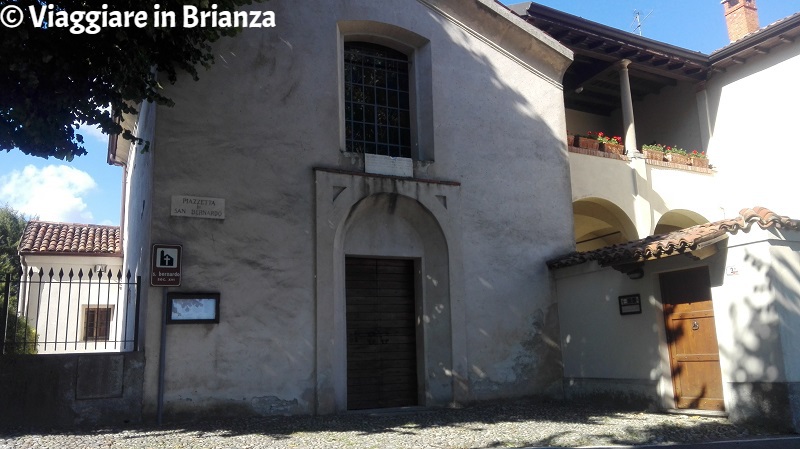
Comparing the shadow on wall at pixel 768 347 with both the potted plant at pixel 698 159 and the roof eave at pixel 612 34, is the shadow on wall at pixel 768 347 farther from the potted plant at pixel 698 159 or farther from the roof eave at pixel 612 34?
the roof eave at pixel 612 34

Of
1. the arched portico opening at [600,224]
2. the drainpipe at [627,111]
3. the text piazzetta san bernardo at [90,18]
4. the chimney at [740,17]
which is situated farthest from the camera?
the chimney at [740,17]

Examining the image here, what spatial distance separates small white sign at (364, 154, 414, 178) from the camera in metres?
10.5

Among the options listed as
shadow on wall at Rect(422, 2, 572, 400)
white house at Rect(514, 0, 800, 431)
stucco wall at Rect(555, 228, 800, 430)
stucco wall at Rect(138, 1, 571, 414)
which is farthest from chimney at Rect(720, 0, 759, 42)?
stucco wall at Rect(555, 228, 800, 430)

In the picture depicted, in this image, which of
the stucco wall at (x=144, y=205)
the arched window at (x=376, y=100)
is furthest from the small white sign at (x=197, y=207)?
the arched window at (x=376, y=100)

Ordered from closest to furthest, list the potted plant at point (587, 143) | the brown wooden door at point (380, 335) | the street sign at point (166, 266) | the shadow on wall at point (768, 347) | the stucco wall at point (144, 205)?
the shadow on wall at point (768, 347) < the street sign at point (166, 266) < the stucco wall at point (144, 205) < the brown wooden door at point (380, 335) < the potted plant at point (587, 143)

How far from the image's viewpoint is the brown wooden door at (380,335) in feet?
33.3

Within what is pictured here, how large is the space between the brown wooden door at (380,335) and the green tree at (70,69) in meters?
4.23

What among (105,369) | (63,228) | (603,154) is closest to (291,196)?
(105,369)

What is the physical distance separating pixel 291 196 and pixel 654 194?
8508mm

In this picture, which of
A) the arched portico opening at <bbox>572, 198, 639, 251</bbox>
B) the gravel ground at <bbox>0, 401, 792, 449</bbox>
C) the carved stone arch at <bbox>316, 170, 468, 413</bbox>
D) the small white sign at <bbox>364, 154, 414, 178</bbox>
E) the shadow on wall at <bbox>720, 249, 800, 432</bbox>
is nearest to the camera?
the gravel ground at <bbox>0, 401, 792, 449</bbox>

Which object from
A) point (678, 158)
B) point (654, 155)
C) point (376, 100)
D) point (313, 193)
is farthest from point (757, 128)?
point (313, 193)

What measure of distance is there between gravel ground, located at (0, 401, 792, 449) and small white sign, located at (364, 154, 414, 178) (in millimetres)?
A: 3885

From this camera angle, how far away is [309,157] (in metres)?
9.98

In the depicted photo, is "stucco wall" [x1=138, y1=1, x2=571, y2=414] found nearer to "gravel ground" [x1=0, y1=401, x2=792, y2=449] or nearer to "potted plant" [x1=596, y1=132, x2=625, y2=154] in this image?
"gravel ground" [x1=0, y1=401, x2=792, y2=449]
